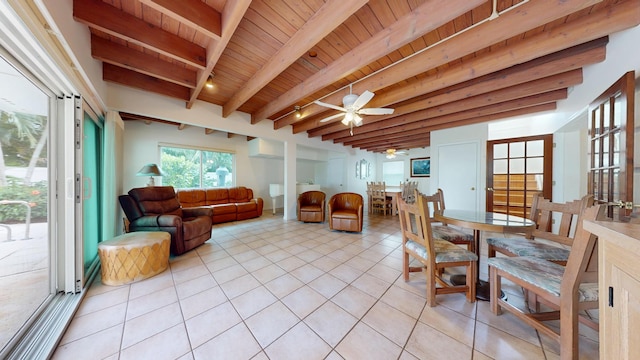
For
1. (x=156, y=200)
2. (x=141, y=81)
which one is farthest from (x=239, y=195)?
(x=141, y=81)

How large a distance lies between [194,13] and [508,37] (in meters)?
2.59

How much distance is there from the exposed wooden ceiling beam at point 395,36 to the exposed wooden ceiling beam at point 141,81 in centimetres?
207

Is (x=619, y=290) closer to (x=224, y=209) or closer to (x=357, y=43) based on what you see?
(x=357, y=43)

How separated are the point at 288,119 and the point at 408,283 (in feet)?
11.8

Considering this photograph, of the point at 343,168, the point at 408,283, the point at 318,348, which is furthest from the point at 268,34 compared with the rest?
the point at 343,168

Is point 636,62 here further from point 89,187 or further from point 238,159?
point 238,159

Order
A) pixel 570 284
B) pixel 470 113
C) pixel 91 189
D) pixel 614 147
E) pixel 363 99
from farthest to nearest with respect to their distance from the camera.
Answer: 1. pixel 470 113
2. pixel 363 99
3. pixel 91 189
4. pixel 614 147
5. pixel 570 284

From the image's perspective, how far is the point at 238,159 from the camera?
5.71 metres

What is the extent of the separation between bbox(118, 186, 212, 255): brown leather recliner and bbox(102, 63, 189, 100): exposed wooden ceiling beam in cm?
150

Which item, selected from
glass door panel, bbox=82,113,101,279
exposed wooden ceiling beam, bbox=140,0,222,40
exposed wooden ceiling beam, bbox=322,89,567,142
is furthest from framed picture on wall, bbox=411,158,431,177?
glass door panel, bbox=82,113,101,279

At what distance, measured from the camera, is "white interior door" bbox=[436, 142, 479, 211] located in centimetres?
433

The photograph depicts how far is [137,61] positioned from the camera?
7.38ft

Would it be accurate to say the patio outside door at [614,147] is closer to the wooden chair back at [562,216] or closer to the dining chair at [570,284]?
the wooden chair back at [562,216]

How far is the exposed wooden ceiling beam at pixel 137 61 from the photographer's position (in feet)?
6.68
